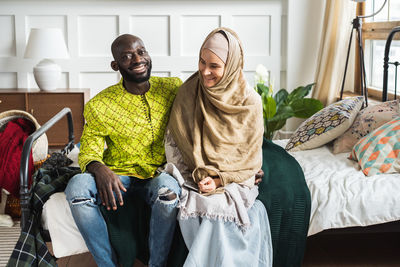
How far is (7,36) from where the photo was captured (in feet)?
16.0

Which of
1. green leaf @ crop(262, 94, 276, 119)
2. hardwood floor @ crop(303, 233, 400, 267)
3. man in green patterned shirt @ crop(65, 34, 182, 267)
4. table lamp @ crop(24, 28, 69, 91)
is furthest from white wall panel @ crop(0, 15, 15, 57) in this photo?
hardwood floor @ crop(303, 233, 400, 267)

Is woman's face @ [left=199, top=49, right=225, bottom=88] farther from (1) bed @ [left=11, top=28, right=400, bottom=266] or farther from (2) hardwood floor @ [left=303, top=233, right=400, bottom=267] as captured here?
(2) hardwood floor @ [left=303, top=233, right=400, bottom=267]

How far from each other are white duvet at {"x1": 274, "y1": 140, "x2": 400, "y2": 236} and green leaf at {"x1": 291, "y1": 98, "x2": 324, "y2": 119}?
1.69 meters

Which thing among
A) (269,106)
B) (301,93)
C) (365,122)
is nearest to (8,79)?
(269,106)

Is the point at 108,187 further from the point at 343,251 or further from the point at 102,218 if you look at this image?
the point at 343,251

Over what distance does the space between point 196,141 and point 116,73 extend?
8.87 ft

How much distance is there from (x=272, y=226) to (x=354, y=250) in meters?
0.75

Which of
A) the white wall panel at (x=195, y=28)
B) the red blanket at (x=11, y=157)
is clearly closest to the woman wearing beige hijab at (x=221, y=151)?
the red blanket at (x=11, y=157)

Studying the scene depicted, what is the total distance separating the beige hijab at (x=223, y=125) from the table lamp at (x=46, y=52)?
7.60 ft

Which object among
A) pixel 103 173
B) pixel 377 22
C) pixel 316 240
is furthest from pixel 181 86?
pixel 377 22

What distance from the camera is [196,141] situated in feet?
8.00

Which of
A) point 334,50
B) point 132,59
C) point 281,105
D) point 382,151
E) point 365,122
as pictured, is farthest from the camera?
point 334,50

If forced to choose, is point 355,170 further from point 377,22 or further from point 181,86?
point 377,22

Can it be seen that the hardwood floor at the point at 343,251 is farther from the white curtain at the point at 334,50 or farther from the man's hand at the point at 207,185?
the white curtain at the point at 334,50
